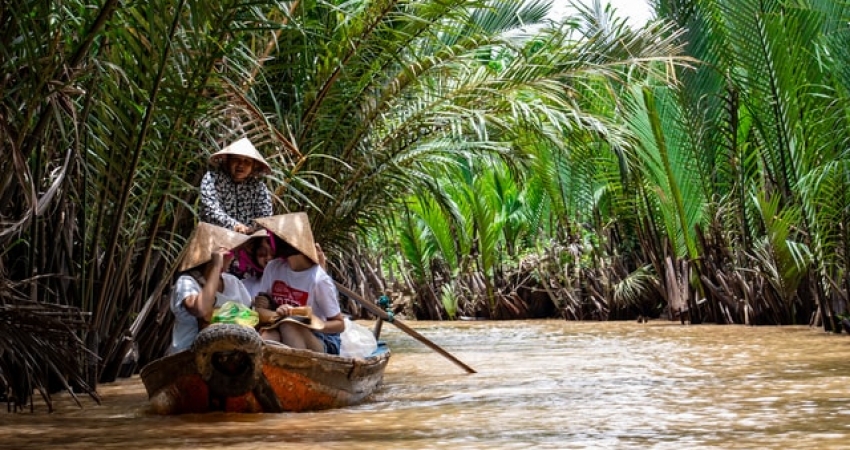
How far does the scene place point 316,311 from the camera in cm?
643

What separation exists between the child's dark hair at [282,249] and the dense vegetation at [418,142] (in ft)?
2.03

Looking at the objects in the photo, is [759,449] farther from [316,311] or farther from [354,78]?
[354,78]

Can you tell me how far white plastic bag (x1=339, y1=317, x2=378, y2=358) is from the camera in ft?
23.7

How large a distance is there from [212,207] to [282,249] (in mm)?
745

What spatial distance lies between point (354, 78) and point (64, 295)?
393 cm

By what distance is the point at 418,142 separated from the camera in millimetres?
11250

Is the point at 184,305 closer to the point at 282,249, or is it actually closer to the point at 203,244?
the point at 203,244

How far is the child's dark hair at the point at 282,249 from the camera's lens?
6324 millimetres

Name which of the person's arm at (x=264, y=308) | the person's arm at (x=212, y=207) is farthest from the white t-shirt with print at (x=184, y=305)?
the person's arm at (x=212, y=207)

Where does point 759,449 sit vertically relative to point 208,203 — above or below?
below

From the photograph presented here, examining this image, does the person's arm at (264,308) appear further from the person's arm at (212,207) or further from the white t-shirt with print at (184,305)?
the person's arm at (212,207)

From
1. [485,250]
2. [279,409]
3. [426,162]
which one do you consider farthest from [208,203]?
[485,250]

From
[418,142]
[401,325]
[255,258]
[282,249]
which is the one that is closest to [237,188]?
[255,258]

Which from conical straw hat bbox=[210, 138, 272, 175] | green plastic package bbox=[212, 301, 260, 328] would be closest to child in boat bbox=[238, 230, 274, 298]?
green plastic package bbox=[212, 301, 260, 328]
